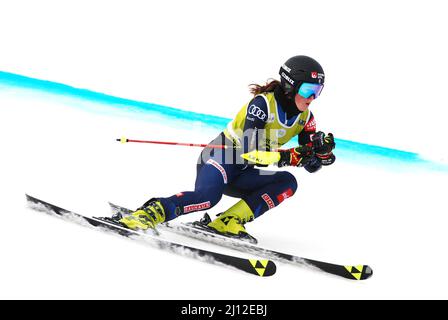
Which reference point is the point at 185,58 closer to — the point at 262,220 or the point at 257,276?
the point at 262,220

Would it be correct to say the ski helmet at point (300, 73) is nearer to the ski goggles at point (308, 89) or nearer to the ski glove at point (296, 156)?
the ski goggles at point (308, 89)

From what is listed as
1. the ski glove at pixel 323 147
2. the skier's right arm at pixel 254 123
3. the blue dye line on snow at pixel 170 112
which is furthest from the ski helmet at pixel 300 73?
the blue dye line on snow at pixel 170 112

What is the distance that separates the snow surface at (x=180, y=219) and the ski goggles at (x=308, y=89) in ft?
3.13

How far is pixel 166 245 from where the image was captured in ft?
10.9

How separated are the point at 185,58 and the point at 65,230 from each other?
529 centimetres

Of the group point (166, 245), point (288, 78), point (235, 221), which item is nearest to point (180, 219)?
point (235, 221)

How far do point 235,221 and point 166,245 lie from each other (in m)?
0.58

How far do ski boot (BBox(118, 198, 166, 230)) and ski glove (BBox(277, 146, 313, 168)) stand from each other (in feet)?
2.42

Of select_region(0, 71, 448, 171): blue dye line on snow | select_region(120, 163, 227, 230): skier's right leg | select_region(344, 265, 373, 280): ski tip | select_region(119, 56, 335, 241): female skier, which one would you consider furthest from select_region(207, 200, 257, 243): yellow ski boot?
select_region(0, 71, 448, 171): blue dye line on snow

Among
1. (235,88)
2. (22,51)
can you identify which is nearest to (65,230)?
(235,88)

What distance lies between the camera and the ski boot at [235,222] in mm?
3716

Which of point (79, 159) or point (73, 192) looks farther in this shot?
point (79, 159)

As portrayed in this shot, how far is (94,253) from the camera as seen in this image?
10.6 ft

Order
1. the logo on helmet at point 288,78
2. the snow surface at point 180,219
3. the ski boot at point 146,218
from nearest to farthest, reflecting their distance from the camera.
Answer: the snow surface at point 180,219, the ski boot at point 146,218, the logo on helmet at point 288,78
